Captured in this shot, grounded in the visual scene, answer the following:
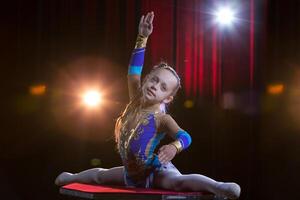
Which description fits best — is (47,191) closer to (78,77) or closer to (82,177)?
(78,77)

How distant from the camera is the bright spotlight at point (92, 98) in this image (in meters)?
3.29

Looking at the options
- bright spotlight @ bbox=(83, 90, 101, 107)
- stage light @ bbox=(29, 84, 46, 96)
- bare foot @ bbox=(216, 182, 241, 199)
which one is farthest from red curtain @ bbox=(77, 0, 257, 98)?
bare foot @ bbox=(216, 182, 241, 199)

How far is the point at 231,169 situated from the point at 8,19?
1.79 m

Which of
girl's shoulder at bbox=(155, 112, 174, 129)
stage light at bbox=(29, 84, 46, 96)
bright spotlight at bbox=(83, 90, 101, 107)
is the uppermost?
stage light at bbox=(29, 84, 46, 96)

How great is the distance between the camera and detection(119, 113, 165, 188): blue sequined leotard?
2434 millimetres

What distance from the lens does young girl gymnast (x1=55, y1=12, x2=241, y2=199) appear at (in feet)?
7.89

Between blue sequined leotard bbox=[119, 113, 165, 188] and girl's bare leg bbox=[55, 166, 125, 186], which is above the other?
blue sequined leotard bbox=[119, 113, 165, 188]

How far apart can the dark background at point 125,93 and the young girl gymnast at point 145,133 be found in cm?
59

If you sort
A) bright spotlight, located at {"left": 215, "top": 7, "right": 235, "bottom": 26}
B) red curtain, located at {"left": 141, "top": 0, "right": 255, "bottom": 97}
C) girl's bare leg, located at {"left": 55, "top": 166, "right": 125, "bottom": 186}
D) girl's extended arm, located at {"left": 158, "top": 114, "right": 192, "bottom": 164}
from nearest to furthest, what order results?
girl's extended arm, located at {"left": 158, "top": 114, "right": 192, "bottom": 164}
girl's bare leg, located at {"left": 55, "top": 166, "right": 125, "bottom": 186}
red curtain, located at {"left": 141, "top": 0, "right": 255, "bottom": 97}
bright spotlight, located at {"left": 215, "top": 7, "right": 235, "bottom": 26}

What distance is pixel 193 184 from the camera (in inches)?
86.7

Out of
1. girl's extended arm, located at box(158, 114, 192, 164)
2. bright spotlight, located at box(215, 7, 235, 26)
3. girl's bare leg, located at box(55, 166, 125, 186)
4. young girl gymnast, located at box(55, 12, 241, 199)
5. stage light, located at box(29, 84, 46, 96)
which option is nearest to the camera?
girl's extended arm, located at box(158, 114, 192, 164)

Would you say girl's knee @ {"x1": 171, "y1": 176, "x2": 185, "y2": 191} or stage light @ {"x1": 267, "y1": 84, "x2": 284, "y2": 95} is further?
stage light @ {"x1": 267, "y1": 84, "x2": 284, "y2": 95}

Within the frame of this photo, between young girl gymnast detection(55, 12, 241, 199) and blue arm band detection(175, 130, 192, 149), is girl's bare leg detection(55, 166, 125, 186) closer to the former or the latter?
young girl gymnast detection(55, 12, 241, 199)

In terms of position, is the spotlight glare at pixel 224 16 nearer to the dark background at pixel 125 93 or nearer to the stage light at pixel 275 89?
the dark background at pixel 125 93
